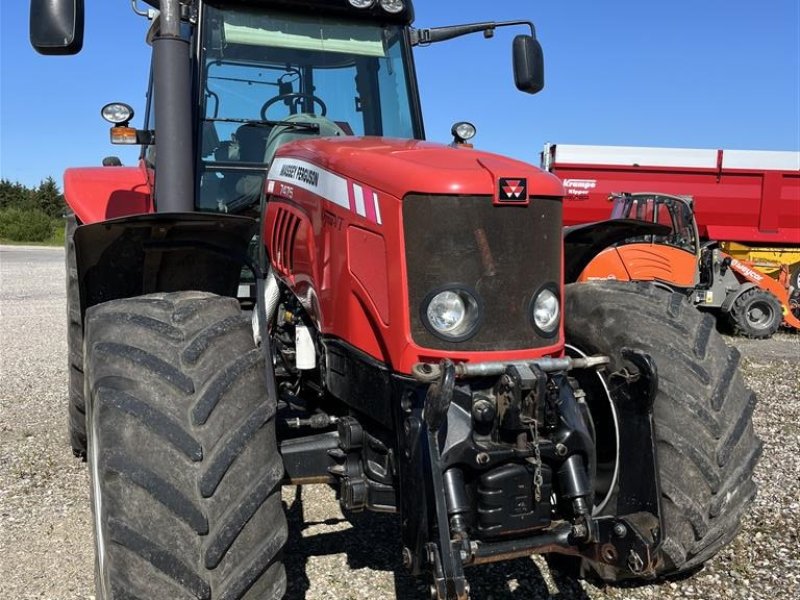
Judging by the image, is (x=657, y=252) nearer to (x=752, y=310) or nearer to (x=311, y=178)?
(x=752, y=310)

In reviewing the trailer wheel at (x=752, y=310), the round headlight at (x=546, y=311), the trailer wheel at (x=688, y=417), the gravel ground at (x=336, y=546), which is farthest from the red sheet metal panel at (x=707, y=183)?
the round headlight at (x=546, y=311)

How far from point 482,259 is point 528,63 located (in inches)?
76.9

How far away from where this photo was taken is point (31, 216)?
1467 inches

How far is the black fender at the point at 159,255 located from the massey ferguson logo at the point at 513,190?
103 cm

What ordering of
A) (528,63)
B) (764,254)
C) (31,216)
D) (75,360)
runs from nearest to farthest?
(528,63) → (75,360) → (764,254) → (31,216)

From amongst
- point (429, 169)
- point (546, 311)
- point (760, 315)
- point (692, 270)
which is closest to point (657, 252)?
point (692, 270)

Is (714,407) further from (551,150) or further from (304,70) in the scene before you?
(551,150)

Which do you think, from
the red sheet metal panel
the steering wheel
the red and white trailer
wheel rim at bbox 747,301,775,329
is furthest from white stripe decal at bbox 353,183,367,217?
the red and white trailer

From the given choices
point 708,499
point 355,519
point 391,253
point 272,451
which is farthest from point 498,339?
point 355,519

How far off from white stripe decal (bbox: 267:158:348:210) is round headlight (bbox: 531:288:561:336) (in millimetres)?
712

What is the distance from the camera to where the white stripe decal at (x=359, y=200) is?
8.09 feet

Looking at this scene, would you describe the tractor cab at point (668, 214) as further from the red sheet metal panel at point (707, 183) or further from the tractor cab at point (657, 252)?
the red sheet metal panel at point (707, 183)

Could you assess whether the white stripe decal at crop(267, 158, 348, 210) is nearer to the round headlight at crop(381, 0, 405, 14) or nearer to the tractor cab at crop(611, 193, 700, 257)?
the round headlight at crop(381, 0, 405, 14)

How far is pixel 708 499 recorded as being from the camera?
2.59 metres
